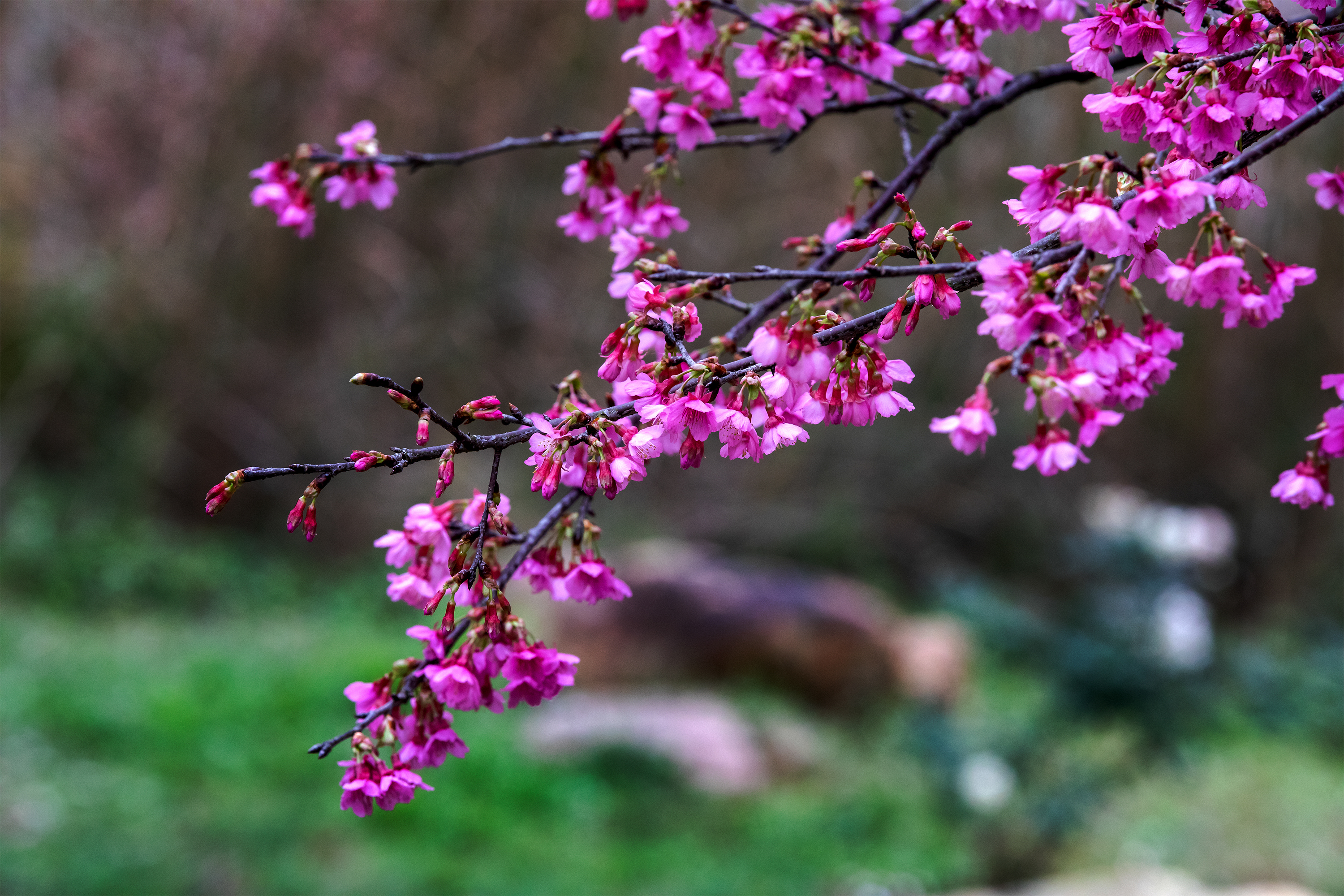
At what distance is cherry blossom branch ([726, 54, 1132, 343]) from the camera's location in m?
1.43

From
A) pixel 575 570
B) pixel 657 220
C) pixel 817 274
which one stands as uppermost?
pixel 657 220

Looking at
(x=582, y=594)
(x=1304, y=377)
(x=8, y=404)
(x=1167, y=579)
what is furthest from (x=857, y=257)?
(x=1304, y=377)


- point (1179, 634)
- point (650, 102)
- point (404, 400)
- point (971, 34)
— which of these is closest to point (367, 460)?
point (404, 400)

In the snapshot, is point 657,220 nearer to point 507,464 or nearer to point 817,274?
point 817,274

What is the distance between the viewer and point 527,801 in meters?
4.58

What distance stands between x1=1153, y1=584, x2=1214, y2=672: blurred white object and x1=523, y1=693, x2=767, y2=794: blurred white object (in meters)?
1.83

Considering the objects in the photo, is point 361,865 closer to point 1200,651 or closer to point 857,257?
point 857,257

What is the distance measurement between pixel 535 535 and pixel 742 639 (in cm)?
517

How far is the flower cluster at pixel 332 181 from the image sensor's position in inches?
73.0

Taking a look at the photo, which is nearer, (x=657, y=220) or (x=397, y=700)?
(x=397, y=700)

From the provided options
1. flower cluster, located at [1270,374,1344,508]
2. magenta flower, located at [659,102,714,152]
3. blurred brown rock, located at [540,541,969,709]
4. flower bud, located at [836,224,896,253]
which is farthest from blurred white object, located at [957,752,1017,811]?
flower bud, located at [836,224,896,253]

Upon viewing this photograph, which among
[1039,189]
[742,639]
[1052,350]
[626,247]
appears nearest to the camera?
[1052,350]

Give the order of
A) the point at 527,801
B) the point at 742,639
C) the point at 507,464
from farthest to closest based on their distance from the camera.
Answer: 1. the point at 507,464
2. the point at 742,639
3. the point at 527,801

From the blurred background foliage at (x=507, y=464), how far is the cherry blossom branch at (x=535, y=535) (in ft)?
10.9
